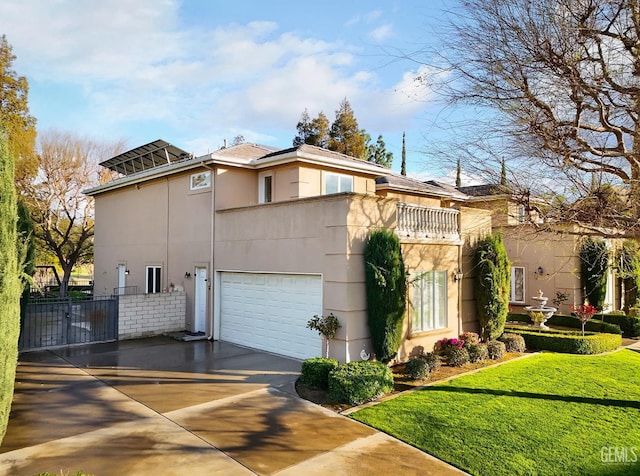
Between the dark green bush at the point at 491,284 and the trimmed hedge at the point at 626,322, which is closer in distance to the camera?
the dark green bush at the point at 491,284

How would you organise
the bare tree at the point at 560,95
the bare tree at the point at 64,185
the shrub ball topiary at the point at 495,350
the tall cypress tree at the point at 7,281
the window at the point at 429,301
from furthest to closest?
the bare tree at the point at 64,185, the shrub ball topiary at the point at 495,350, the window at the point at 429,301, the bare tree at the point at 560,95, the tall cypress tree at the point at 7,281

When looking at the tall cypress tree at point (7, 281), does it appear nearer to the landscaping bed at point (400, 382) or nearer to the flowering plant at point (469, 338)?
the landscaping bed at point (400, 382)

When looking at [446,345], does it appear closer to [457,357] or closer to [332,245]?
[457,357]

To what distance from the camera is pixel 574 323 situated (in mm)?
18297

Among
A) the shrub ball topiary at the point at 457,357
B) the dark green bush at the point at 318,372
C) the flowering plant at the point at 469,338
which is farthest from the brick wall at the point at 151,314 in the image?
the flowering plant at the point at 469,338

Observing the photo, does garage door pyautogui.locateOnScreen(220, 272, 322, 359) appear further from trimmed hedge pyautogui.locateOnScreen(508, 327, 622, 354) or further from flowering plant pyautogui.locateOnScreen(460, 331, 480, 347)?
trimmed hedge pyautogui.locateOnScreen(508, 327, 622, 354)

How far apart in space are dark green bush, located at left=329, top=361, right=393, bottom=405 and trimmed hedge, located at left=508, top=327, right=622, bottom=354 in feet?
25.6

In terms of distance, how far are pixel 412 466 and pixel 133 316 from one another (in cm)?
1158

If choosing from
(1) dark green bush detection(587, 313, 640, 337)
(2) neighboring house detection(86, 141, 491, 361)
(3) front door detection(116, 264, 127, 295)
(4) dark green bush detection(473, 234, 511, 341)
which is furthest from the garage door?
(1) dark green bush detection(587, 313, 640, 337)

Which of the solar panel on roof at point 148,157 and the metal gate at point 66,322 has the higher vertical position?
the solar panel on roof at point 148,157

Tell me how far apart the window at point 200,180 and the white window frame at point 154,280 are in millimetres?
3971

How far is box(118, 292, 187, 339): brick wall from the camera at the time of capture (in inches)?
572

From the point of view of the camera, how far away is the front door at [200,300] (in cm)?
1528

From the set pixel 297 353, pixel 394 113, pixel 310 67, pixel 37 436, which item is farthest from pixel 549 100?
pixel 37 436
